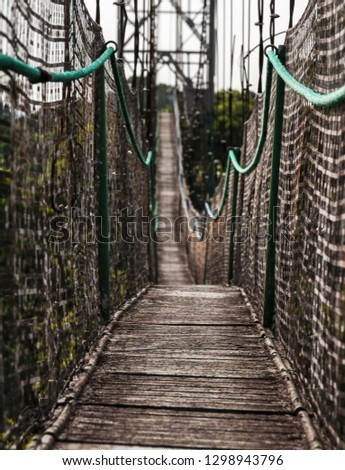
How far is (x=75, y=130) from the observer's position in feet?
7.40

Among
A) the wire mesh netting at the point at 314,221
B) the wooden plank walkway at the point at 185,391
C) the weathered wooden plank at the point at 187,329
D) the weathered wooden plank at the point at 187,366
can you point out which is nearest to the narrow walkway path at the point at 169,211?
the weathered wooden plank at the point at 187,329

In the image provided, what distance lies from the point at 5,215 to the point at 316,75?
1.03 metres

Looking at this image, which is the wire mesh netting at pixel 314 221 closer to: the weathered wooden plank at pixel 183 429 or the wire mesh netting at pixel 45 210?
the weathered wooden plank at pixel 183 429

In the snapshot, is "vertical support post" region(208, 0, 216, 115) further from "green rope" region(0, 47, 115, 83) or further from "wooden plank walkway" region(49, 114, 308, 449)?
"green rope" region(0, 47, 115, 83)

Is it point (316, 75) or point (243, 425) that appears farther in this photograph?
point (316, 75)

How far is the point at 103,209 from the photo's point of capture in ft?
9.22

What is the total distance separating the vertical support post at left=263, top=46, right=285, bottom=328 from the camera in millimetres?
2799

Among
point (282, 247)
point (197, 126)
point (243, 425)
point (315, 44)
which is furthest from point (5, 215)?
point (197, 126)

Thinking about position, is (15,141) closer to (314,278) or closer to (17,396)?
(17,396)

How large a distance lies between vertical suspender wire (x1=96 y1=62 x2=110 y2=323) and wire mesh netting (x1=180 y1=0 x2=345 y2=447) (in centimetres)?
66

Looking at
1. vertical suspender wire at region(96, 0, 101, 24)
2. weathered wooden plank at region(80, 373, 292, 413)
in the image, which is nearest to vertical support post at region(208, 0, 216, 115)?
vertical suspender wire at region(96, 0, 101, 24)

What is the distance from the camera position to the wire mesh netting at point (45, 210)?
1.47m

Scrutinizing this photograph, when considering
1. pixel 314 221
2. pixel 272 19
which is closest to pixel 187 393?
pixel 314 221

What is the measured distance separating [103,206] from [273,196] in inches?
26.3
